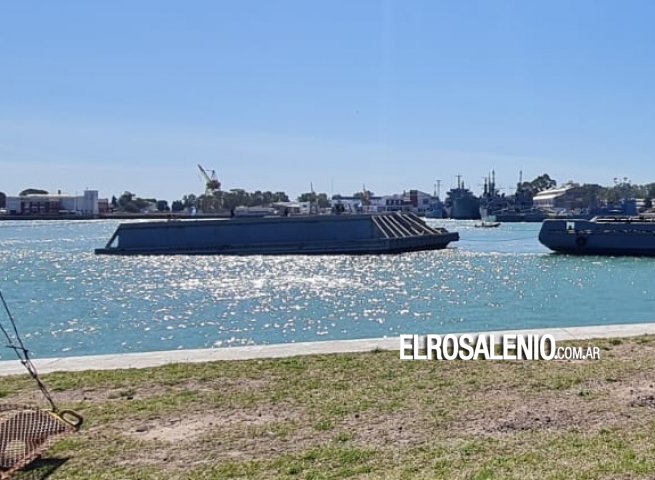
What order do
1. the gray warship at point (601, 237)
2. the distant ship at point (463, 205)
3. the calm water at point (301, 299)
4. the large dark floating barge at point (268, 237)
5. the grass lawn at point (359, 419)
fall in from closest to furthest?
the grass lawn at point (359, 419)
the calm water at point (301, 299)
the gray warship at point (601, 237)
the large dark floating barge at point (268, 237)
the distant ship at point (463, 205)

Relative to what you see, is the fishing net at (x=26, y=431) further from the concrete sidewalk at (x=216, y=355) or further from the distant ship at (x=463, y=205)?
the distant ship at (x=463, y=205)

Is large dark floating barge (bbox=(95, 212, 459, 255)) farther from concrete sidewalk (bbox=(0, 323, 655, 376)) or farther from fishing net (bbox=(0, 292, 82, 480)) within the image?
fishing net (bbox=(0, 292, 82, 480))

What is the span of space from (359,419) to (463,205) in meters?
171

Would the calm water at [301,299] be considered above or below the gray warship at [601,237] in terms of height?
below

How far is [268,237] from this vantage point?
57.6 m

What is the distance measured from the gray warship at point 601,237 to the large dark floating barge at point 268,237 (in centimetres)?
1321

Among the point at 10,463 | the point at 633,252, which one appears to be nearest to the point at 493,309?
the point at 10,463

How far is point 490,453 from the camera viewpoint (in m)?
4.77

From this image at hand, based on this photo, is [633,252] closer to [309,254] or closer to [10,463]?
[309,254]

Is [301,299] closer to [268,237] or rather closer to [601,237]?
[601,237]

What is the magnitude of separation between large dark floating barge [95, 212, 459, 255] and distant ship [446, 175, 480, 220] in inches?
4532

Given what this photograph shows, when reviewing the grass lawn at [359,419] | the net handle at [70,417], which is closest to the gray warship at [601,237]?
the grass lawn at [359,419]

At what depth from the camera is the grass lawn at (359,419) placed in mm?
4570

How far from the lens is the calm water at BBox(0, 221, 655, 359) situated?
18.6 meters
